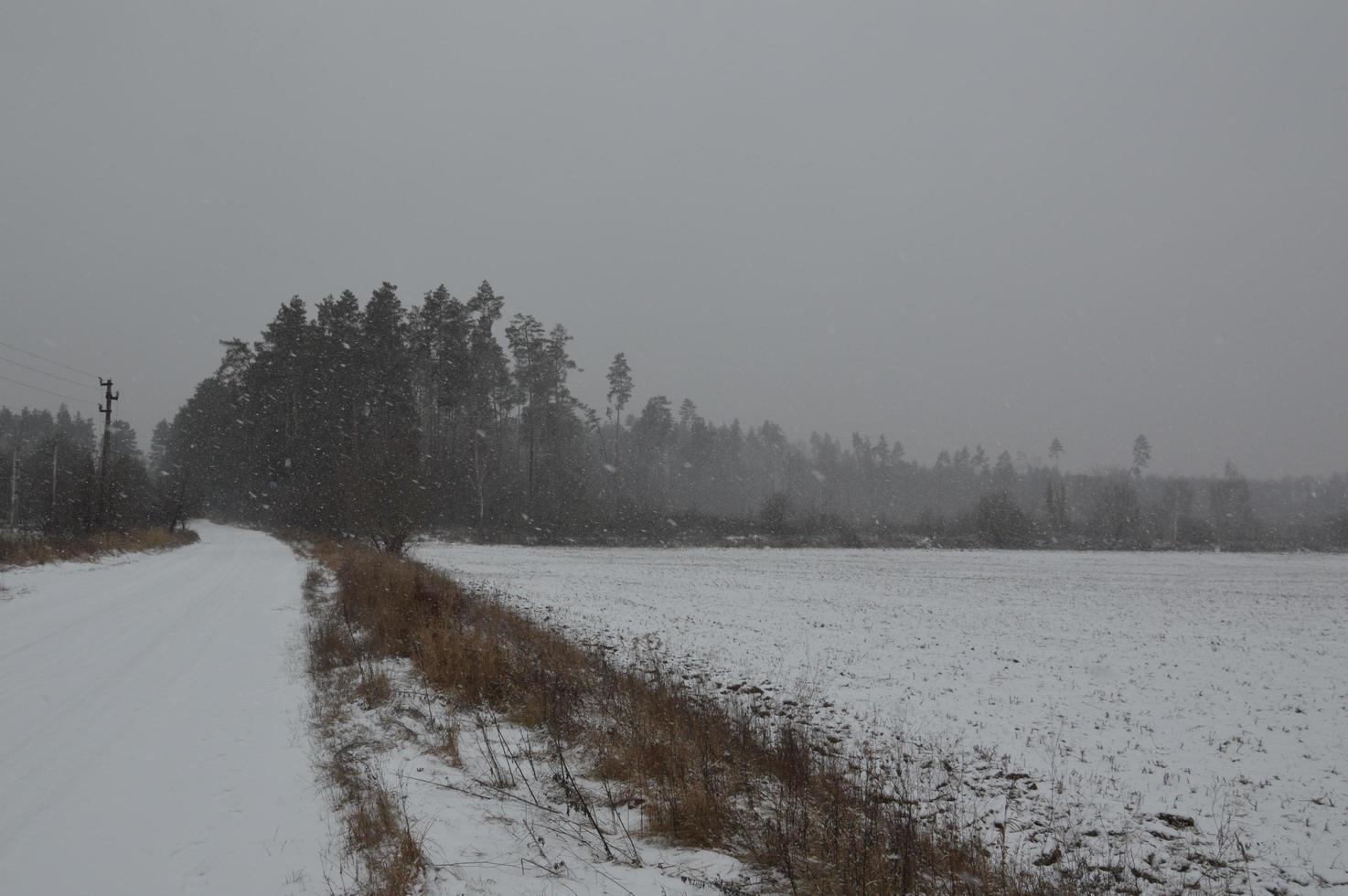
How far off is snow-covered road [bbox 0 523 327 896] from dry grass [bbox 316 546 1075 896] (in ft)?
6.44

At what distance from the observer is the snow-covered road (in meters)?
3.95

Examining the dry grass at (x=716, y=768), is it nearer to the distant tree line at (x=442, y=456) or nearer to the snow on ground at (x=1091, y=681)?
the snow on ground at (x=1091, y=681)

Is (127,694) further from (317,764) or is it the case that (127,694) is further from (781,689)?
(781,689)

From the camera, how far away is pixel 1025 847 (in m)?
5.07

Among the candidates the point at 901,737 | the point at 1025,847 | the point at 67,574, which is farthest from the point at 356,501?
the point at 1025,847

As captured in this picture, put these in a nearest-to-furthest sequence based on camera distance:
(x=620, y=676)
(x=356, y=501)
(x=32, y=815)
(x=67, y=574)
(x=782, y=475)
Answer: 1. (x=32, y=815)
2. (x=620, y=676)
3. (x=67, y=574)
4. (x=356, y=501)
5. (x=782, y=475)

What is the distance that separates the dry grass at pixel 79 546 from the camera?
802 inches

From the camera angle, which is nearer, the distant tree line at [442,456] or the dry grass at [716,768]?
the dry grass at [716,768]

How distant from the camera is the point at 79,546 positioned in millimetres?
24375

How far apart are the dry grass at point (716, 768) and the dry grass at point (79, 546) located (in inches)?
698

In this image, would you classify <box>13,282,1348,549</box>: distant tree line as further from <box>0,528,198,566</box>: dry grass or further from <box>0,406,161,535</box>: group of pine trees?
<box>0,528,198,566</box>: dry grass

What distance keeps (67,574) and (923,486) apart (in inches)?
5194

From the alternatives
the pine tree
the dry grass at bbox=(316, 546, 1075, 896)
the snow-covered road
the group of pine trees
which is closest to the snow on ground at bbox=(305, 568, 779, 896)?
the dry grass at bbox=(316, 546, 1075, 896)

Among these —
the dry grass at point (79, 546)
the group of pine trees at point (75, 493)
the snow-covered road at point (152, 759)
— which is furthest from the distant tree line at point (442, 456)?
the snow-covered road at point (152, 759)
